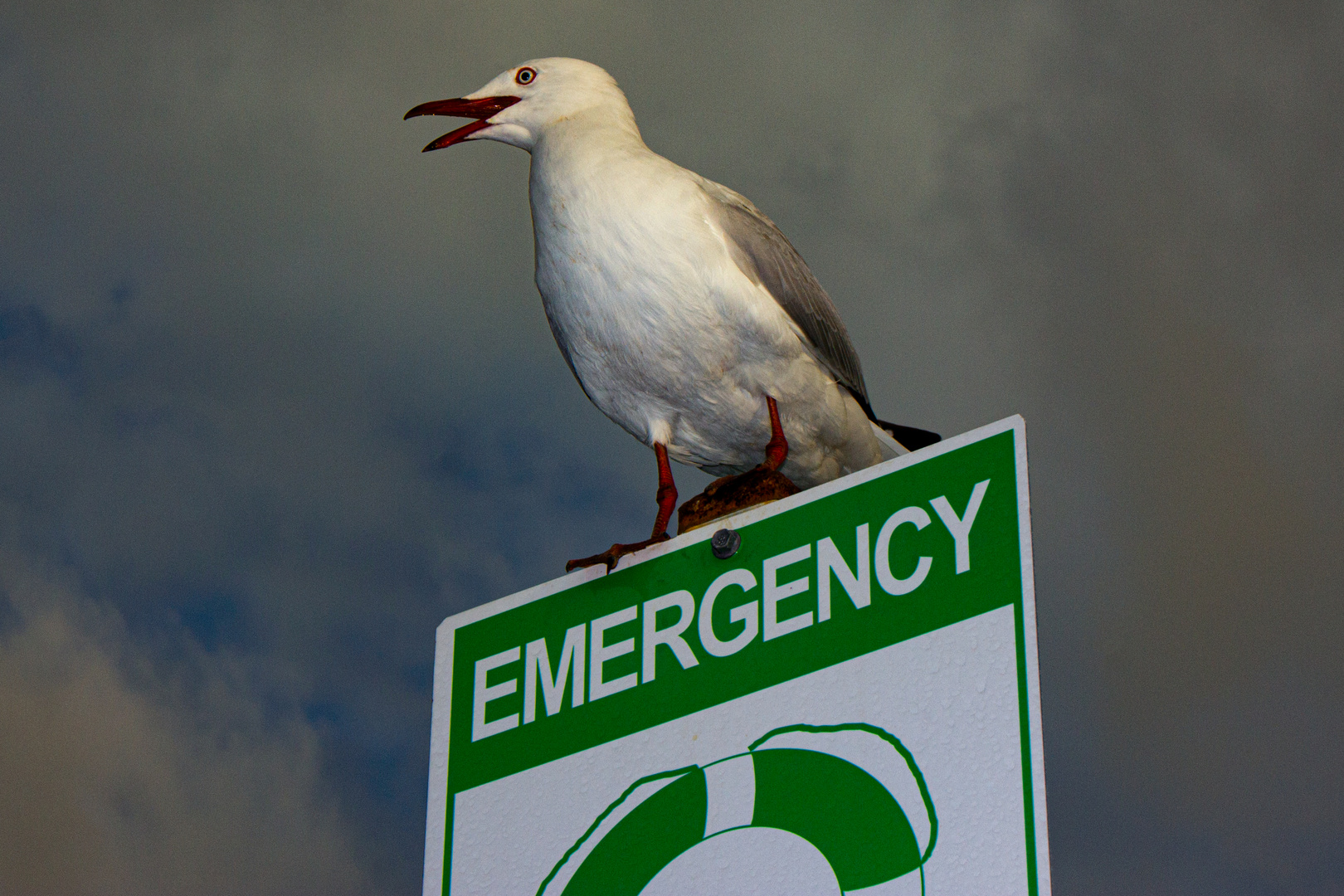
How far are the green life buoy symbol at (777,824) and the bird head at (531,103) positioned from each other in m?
2.23

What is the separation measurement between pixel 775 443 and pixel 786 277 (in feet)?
1.40

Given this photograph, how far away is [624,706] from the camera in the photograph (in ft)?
7.09

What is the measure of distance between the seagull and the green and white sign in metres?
0.88

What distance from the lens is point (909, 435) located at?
4.06m

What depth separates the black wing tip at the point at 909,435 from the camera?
4004 mm

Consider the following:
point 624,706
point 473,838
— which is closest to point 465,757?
point 473,838

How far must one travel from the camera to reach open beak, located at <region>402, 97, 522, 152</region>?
13.0 feet

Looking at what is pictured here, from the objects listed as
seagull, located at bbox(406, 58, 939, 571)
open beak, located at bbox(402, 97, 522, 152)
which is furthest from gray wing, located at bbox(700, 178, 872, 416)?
open beak, located at bbox(402, 97, 522, 152)

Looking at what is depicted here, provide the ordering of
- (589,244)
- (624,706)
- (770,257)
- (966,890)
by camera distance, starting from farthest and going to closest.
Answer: (770,257) → (589,244) → (624,706) → (966,890)

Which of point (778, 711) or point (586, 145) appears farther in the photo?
point (586, 145)

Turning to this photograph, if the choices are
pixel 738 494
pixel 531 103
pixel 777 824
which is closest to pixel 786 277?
pixel 738 494

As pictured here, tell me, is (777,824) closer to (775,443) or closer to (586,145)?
(775,443)

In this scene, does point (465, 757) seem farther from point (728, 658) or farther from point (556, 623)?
point (728, 658)

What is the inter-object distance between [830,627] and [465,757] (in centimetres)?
67
